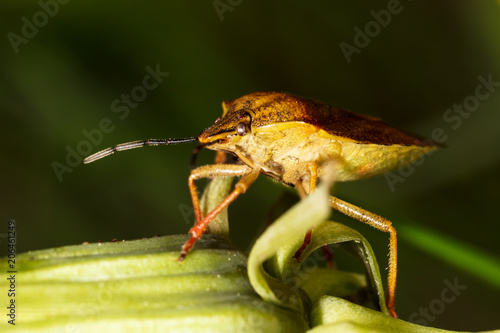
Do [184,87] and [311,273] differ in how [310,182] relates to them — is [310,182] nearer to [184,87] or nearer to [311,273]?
[311,273]

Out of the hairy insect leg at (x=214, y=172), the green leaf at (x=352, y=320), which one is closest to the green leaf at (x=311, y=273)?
the green leaf at (x=352, y=320)

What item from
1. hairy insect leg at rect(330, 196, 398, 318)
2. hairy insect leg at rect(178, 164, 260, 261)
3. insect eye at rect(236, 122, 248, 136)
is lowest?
hairy insect leg at rect(330, 196, 398, 318)

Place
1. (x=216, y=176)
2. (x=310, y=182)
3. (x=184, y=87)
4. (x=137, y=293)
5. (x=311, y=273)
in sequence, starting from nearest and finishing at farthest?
1. (x=137, y=293)
2. (x=311, y=273)
3. (x=216, y=176)
4. (x=310, y=182)
5. (x=184, y=87)

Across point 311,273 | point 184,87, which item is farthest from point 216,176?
point 184,87

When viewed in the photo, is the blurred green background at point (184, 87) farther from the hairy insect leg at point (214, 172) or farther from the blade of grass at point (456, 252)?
the hairy insect leg at point (214, 172)

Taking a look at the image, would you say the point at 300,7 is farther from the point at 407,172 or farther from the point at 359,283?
the point at 359,283

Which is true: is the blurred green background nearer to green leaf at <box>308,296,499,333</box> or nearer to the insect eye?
the insect eye

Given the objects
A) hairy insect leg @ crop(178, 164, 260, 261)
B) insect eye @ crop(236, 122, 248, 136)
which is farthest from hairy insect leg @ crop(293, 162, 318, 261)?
insect eye @ crop(236, 122, 248, 136)
